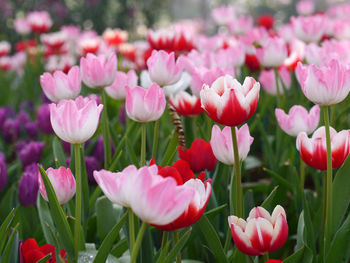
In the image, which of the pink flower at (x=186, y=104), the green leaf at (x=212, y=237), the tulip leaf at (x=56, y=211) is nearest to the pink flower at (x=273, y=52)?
the pink flower at (x=186, y=104)

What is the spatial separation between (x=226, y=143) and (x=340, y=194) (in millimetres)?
254

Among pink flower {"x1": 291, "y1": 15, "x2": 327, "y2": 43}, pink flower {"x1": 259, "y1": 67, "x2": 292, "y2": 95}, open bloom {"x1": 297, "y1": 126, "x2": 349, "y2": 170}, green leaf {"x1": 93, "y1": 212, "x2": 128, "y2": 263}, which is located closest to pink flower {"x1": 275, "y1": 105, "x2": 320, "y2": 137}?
open bloom {"x1": 297, "y1": 126, "x2": 349, "y2": 170}

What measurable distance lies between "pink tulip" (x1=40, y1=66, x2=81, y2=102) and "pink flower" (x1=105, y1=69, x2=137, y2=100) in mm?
192

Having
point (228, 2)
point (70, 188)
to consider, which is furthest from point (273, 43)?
point (228, 2)

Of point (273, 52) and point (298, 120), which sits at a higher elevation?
point (273, 52)

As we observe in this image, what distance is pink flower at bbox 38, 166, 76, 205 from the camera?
2.84 feet

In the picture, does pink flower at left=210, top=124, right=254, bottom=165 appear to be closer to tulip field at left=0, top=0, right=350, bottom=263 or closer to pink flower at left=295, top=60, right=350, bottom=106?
tulip field at left=0, top=0, right=350, bottom=263

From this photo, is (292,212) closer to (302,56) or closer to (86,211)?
(86,211)

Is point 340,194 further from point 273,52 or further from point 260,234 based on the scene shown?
point 273,52

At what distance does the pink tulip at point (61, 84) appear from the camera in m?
1.15

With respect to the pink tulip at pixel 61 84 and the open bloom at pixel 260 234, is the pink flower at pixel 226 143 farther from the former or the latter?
the pink tulip at pixel 61 84

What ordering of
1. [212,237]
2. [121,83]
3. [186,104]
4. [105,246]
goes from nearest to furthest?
[105,246], [212,237], [186,104], [121,83]

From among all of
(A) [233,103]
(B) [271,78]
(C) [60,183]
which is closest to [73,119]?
(C) [60,183]

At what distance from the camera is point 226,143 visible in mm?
919
